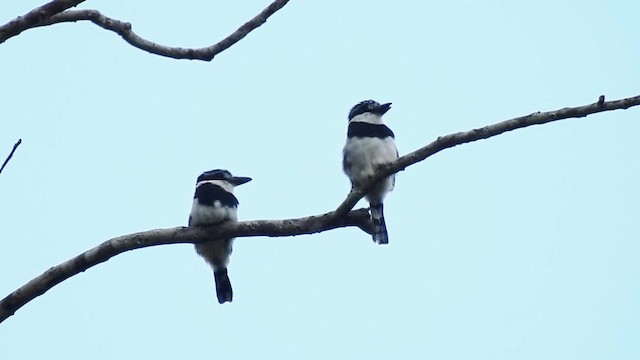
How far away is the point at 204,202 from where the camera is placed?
5.81m

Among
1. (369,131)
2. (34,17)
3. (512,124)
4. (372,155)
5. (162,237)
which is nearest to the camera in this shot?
(34,17)

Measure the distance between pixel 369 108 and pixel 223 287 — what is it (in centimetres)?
176

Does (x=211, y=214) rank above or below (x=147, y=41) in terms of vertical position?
below

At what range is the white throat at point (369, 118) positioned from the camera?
6801 mm

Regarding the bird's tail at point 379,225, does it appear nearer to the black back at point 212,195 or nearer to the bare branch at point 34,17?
the black back at point 212,195

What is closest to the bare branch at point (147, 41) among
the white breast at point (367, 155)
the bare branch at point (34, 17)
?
the bare branch at point (34, 17)

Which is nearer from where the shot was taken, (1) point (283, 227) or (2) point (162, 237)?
(2) point (162, 237)

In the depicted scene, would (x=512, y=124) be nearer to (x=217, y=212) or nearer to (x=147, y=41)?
(x=147, y=41)

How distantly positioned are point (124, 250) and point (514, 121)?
78.7 inches

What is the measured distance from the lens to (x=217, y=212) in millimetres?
5715

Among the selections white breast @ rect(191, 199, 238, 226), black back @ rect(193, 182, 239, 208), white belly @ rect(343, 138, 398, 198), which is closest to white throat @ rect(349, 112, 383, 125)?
white belly @ rect(343, 138, 398, 198)

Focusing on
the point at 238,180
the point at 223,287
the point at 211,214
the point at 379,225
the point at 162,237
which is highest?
the point at 238,180

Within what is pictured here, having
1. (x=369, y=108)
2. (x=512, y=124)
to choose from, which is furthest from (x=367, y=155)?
(x=512, y=124)

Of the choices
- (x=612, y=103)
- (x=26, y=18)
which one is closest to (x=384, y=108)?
(x=612, y=103)
